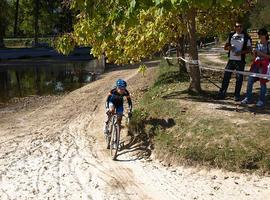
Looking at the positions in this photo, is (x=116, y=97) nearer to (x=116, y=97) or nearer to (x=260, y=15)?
(x=116, y=97)

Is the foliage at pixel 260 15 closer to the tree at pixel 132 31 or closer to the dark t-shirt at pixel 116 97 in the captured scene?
the tree at pixel 132 31

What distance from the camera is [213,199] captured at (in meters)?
8.62

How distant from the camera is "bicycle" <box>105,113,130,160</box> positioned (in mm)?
11477

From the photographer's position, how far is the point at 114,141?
38.5 ft

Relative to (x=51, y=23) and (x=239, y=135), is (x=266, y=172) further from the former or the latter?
(x=51, y=23)

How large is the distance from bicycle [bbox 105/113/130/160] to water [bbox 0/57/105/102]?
49.7 feet

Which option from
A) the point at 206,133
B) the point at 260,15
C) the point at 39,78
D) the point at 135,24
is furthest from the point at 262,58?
the point at 260,15

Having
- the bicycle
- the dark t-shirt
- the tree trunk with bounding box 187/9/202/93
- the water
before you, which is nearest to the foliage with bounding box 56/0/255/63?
the tree trunk with bounding box 187/9/202/93

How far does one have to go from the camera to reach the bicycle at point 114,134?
1148 cm

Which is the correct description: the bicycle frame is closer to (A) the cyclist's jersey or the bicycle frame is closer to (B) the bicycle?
(B) the bicycle

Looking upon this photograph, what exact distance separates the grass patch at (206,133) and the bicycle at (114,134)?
86 centimetres

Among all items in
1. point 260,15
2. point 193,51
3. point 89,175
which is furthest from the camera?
point 260,15

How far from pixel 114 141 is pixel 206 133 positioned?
2.41m

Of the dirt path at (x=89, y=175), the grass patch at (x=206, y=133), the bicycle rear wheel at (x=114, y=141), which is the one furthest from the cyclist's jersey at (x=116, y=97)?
the dirt path at (x=89, y=175)
